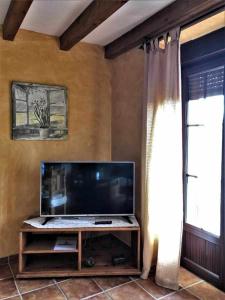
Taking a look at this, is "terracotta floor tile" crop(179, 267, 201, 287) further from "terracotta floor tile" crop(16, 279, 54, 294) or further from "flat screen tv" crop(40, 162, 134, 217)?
"terracotta floor tile" crop(16, 279, 54, 294)

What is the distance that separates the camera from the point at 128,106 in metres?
3.06

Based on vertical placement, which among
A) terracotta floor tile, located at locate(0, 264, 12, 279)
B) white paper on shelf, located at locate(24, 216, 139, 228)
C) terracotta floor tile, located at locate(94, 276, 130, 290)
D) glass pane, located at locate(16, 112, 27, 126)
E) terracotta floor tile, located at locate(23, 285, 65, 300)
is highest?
glass pane, located at locate(16, 112, 27, 126)

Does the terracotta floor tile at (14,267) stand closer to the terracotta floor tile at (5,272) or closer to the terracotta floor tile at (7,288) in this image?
the terracotta floor tile at (5,272)

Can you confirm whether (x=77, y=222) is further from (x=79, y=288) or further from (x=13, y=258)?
(x=13, y=258)

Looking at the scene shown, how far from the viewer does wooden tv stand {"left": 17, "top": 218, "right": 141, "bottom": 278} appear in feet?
8.11

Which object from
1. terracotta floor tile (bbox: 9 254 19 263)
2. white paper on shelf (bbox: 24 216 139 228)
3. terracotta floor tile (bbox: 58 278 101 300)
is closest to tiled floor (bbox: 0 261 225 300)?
terracotta floor tile (bbox: 58 278 101 300)

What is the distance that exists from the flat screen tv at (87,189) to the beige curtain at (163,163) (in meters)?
0.27

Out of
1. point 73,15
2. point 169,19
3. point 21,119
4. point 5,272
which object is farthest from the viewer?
point 21,119

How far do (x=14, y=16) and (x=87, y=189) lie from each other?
5.58ft

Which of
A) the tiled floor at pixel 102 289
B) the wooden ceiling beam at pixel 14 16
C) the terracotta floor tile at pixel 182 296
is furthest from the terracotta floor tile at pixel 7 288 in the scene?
the wooden ceiling beam at pixel 14 16

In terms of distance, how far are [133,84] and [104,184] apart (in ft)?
3.84

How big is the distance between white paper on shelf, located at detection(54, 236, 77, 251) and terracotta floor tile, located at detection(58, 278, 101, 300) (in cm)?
29

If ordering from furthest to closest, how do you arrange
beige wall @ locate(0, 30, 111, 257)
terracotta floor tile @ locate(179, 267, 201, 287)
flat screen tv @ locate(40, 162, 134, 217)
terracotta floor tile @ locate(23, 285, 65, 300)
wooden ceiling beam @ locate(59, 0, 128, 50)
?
beige wall @ locate(0, 30, 111, 257) < flat screen tv @ locate(40, 162, 134, 217) < terracotta floor tile @ locate(179, 267, 201, 287) < terracotta floor tile @ locate(23, 285, 65, 300) < wooden ceiling beam @ locate(59, 0, 128, 50)

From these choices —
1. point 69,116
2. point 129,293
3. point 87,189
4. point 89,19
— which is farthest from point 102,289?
point 89,19
